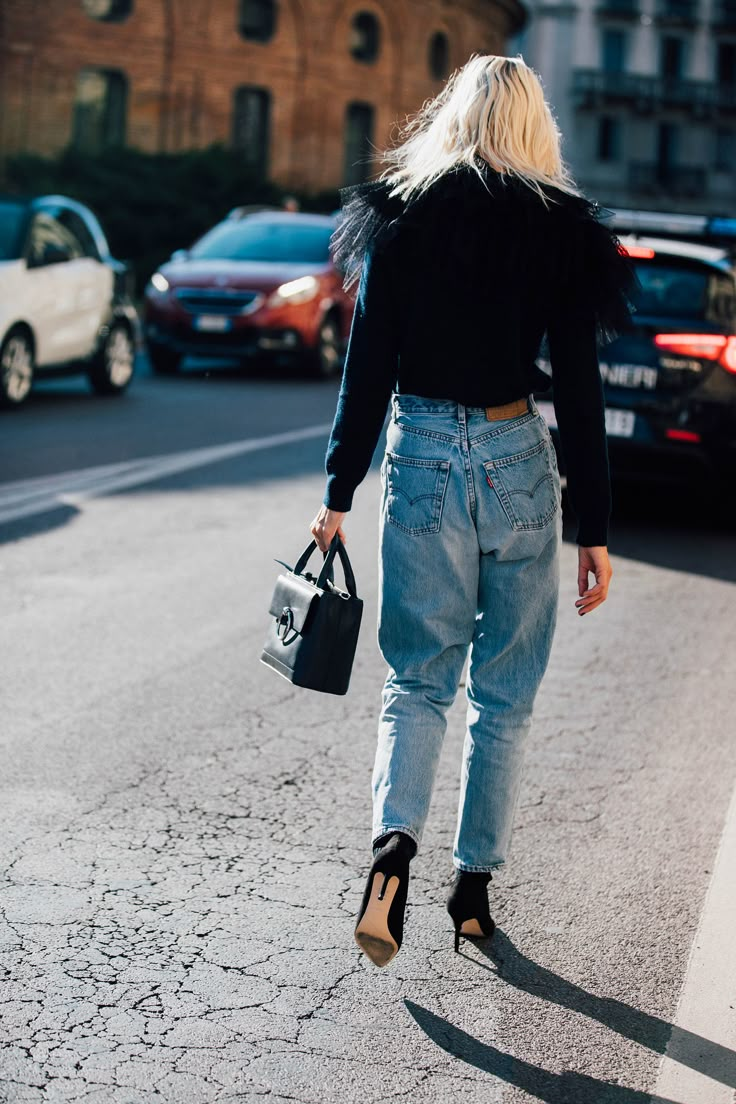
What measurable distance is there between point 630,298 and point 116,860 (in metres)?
1.89

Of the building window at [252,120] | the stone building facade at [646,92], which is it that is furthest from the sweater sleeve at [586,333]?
the stone building facade at [646,92]

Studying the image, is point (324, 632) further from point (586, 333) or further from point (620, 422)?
point (620, 422)

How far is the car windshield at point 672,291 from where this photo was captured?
372 inches

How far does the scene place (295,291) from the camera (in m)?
18.3

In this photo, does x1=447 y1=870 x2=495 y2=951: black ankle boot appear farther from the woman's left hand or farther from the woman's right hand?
the woman's left hand

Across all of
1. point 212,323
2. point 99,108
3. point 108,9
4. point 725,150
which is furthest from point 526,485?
point 725,150

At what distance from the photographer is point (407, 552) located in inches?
137

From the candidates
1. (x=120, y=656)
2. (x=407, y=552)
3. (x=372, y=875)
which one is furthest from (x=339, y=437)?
(x=120, y=656)

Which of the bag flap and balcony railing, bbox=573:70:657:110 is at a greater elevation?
balcony railing, bbox=573:70:657:110

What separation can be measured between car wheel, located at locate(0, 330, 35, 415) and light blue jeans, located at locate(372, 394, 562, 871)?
429 inches

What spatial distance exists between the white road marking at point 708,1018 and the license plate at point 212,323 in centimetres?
1449

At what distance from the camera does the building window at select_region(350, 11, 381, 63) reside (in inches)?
2077

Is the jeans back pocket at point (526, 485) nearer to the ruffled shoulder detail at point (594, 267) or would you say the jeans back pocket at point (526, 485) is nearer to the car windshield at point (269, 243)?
the ruffled shoulder detail at point (594, 267)

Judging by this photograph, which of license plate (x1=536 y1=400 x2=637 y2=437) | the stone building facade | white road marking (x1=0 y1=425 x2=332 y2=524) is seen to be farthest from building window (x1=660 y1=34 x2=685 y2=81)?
license plate (x1=536 y1=400 x2=637 y2=437)
